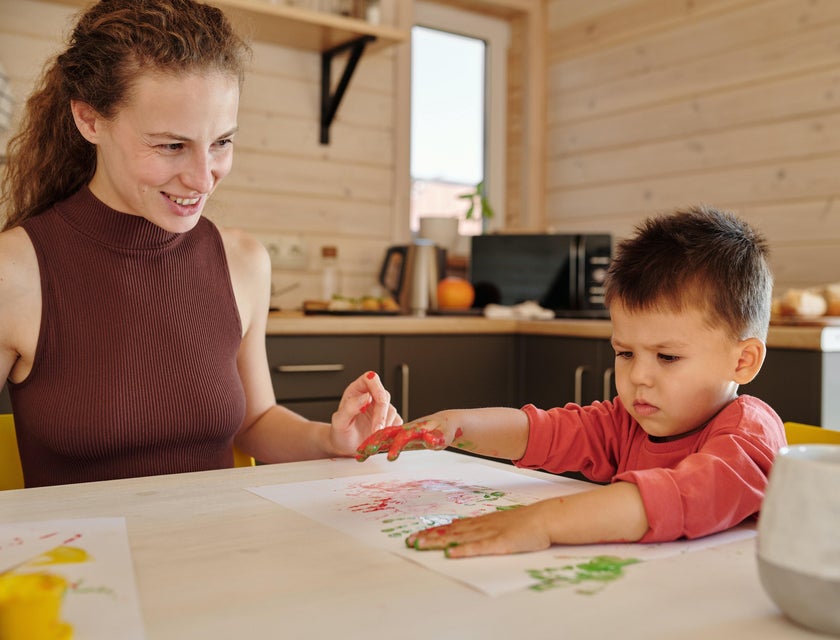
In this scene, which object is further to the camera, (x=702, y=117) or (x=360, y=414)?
(x=702, y=117)

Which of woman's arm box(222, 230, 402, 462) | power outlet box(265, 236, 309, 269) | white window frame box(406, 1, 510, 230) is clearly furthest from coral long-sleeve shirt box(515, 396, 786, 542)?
white window frame box(406, 1, 510, 230)

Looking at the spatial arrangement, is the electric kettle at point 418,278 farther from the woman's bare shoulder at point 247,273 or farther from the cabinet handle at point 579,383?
the woman's bare shoulder at point 247,273

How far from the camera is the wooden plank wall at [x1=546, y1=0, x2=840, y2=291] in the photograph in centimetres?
260

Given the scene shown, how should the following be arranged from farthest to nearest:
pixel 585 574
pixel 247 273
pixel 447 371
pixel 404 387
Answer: pixel 447 371, pixel 404 387, pixel 247 273, pixel 585 574

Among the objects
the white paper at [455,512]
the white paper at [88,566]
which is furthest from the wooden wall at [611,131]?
the white paper at [88,566]

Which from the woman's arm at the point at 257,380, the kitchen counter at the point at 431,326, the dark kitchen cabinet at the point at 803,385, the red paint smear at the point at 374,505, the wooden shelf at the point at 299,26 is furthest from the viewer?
the wooden shelf at the point at 299,26

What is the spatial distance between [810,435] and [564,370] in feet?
4.87

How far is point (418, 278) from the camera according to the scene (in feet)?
9.62

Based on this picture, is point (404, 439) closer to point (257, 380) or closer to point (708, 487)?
point (708, 487)

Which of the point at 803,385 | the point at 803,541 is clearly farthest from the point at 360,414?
the point at 803,385

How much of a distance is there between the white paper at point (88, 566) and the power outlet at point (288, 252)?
2.18 meters

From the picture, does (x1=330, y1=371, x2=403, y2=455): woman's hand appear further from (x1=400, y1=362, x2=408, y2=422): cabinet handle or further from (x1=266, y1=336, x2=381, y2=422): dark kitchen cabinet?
(x1=400, y1=362, x2=408, y2=422): cabinet handle

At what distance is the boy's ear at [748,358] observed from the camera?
957mm

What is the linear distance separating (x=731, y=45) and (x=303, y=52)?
1365 mm
